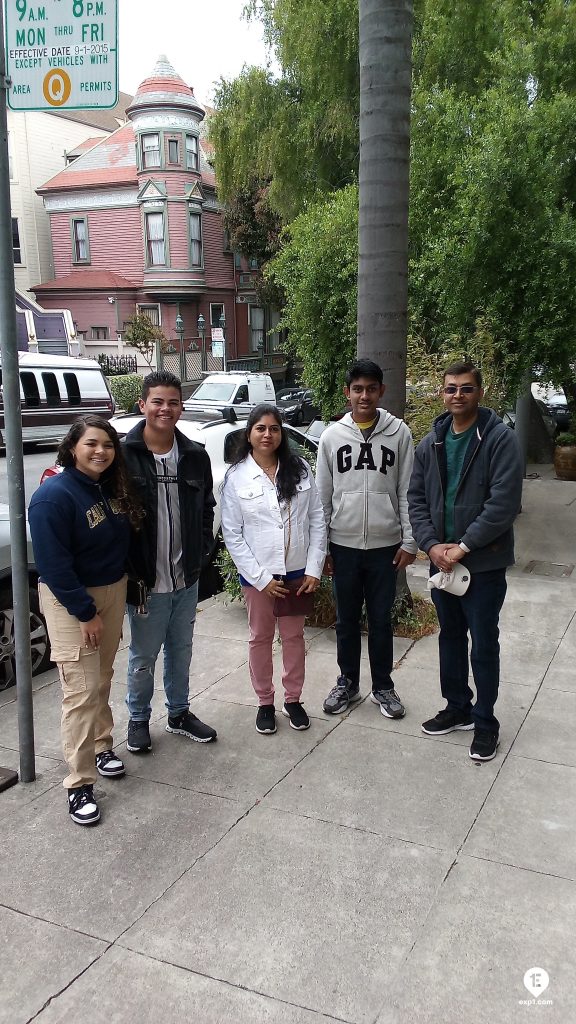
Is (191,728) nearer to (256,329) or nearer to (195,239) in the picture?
(195,239)

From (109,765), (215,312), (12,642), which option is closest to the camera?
(109,765)

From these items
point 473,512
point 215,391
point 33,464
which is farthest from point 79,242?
point 473,512

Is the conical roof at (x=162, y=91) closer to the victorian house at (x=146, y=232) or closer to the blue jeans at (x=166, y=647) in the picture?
the victorian house at (x=146, y=232)

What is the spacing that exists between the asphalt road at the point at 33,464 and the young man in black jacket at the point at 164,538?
251 inches

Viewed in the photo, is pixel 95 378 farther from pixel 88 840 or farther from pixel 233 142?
pixel 88 840

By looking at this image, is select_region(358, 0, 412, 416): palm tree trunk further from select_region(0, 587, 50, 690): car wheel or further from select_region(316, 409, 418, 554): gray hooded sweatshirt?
select_region(0, 587, 50, 690): car wheel

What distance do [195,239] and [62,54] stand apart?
34.7 meters

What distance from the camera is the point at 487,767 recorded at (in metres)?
4.05

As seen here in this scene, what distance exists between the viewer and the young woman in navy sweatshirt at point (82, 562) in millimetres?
3441

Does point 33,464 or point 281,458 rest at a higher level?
point 281,458

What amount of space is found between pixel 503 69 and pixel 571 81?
41.1 inches

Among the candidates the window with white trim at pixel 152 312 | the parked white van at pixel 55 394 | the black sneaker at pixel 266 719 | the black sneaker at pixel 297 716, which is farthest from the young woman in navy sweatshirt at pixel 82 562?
the window with white trim at pixel 152 312

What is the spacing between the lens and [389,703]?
15.2 ft

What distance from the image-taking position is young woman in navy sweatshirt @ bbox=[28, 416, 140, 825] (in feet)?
11.3
